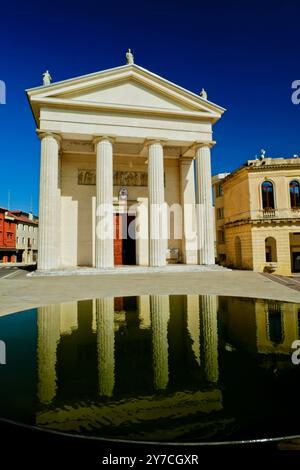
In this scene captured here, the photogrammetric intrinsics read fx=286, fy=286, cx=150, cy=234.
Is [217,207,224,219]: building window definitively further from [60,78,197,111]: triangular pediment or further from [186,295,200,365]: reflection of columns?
[186,295,200,365]: reflection of columns

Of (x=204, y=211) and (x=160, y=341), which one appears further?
(x=204, y=211)

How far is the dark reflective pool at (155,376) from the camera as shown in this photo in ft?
8.20

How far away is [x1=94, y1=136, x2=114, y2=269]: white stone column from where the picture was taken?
64.4ft

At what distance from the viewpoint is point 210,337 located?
16.9 ft

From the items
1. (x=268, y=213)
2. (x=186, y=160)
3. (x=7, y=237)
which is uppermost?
(x=186, y=160)

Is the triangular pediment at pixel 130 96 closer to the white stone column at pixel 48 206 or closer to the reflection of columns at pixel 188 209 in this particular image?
the white stone column at pixel 48 206

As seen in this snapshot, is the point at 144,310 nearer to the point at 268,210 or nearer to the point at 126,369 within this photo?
the point at 126,369

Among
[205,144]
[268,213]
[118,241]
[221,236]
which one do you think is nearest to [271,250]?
[268,213]

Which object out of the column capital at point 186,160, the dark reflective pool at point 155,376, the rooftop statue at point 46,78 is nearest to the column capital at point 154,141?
the column capital at point 186,160

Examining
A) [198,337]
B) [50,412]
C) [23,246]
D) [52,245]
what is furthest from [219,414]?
[23,246]

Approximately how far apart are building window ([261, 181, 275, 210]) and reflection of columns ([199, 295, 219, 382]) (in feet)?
68.5

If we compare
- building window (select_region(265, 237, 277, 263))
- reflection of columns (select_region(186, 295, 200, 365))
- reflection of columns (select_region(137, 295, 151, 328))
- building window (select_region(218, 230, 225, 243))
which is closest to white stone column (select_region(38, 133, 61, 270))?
reflection of columns (select_region(137, 295, 151, 328))

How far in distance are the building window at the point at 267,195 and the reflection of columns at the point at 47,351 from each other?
24.2 meters

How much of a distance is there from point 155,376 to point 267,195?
87.4 ft
